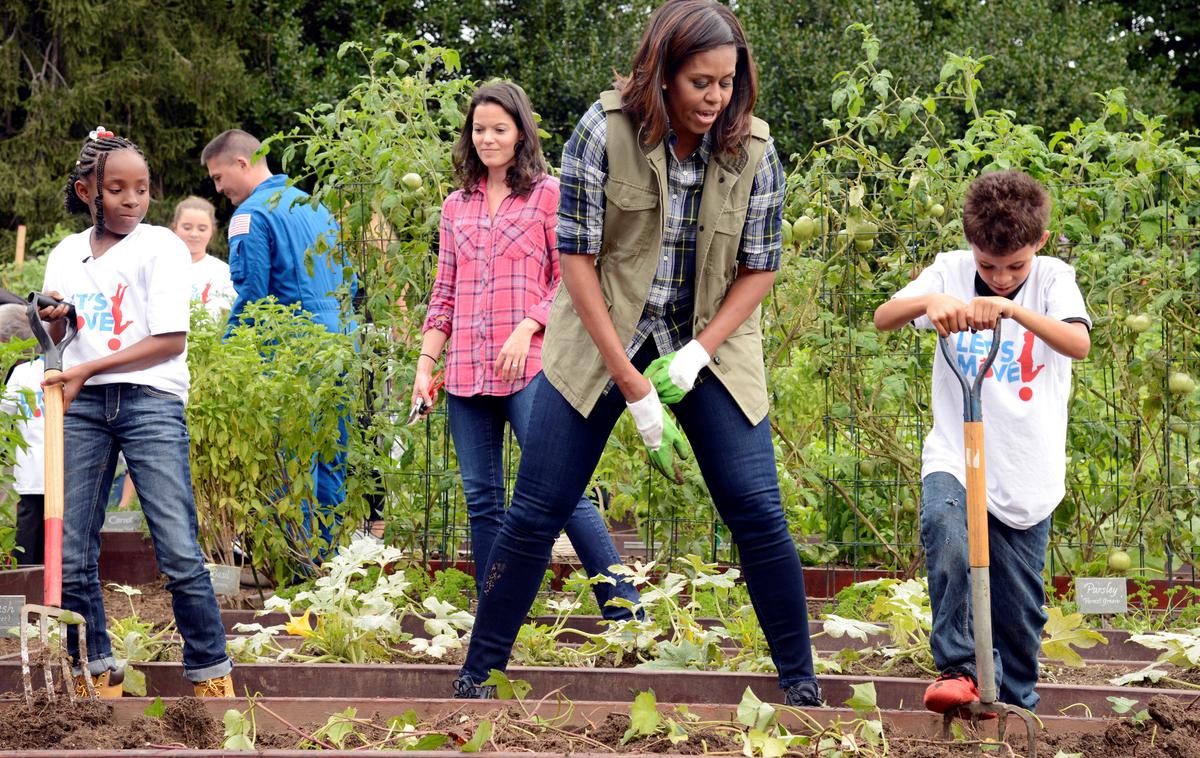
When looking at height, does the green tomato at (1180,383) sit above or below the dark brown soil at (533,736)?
above

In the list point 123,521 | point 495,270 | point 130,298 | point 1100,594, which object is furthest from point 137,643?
point 1100,594

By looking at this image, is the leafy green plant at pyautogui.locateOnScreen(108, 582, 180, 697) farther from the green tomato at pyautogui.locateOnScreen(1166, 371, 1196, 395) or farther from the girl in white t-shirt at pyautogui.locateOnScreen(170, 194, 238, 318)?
the green tomato at pyautogui.locateOnScreen(1166, 371, 1196, 395)

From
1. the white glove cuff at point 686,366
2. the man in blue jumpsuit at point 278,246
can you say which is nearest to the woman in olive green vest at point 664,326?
the white glove cuff at point 686,366

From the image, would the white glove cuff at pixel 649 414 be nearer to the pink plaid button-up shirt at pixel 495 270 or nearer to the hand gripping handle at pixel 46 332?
the pink plaid button-up shirt at pixel 495 270

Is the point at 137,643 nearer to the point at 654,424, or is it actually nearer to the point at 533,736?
the point at 533,736

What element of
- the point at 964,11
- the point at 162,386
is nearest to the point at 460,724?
the point at 162,386

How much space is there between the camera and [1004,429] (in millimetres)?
3043

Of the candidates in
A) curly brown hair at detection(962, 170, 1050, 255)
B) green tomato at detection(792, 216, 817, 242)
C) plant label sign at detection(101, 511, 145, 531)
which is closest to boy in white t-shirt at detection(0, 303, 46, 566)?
plant label sign at detection(101, 511, 145, 531)

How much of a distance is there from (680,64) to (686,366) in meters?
0.64

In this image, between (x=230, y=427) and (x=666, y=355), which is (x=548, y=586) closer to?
(x=230, y=427)

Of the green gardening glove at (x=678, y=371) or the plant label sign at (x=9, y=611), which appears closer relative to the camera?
the green gardening glove at (x=678, y=371)

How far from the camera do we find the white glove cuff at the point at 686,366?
9.62 feet

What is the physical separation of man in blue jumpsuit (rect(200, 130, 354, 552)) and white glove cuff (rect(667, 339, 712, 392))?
2518 millimetres

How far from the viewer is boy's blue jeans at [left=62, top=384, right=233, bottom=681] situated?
334 centimetres
